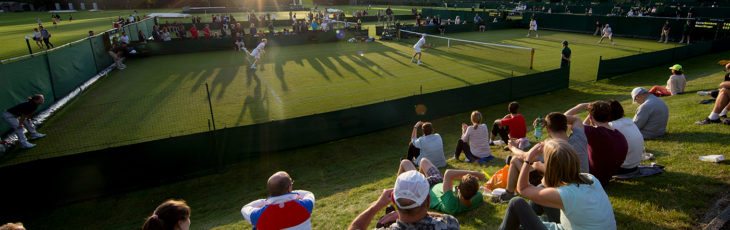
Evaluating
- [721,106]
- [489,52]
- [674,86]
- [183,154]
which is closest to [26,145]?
[183,154]

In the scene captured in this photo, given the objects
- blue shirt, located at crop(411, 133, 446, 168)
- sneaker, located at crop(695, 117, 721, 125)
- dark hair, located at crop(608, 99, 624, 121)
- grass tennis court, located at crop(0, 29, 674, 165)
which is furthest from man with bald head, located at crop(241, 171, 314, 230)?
sneaker, located at crop(695, 117, 721, 125)

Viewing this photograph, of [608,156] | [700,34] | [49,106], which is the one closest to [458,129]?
[608,156]

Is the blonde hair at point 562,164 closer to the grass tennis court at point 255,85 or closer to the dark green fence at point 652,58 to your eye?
the grass tennis court at point 255,85

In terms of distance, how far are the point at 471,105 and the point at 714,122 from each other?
7.04m

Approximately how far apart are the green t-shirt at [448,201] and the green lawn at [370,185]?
0.15m

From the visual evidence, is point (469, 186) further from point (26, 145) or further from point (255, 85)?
point (255, 85)

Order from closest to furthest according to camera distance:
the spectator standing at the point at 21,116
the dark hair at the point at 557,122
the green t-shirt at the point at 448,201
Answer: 1. the dark hair at the point at 557,122
2. the green t-shirt at the point at 448,201
3. the spectator standing at the point at 21,116

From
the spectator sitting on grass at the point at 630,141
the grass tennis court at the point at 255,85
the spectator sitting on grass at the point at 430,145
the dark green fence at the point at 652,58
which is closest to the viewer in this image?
the spectator sitting on grass at the point at 630,141

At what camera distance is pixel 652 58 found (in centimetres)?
1981

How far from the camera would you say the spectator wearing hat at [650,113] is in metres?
7.76

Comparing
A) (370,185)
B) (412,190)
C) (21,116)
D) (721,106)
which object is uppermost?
(412,190)

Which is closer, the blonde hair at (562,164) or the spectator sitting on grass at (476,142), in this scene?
the blonde hair at (562,164)

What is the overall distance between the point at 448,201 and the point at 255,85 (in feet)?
46.4

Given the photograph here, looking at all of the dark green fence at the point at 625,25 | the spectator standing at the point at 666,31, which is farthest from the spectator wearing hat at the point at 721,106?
the dark green fence at the point at 625,25
